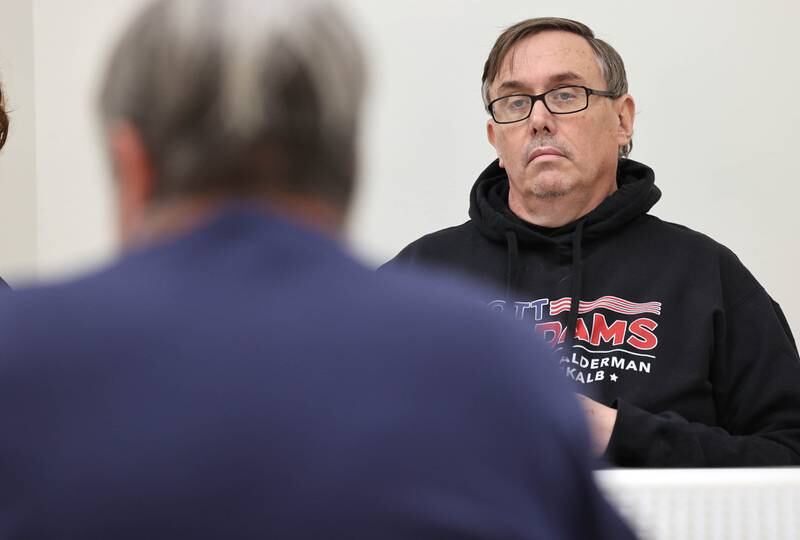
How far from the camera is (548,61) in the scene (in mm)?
2141

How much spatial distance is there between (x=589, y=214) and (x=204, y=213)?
1.52m

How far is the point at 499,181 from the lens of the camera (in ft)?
7.48

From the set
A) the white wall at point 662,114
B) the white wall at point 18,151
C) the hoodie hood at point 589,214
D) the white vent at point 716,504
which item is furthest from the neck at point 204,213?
the white wall at point 18,151

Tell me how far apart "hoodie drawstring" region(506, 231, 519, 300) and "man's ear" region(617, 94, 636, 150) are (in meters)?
0.33

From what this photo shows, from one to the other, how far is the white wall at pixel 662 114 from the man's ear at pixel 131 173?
2.09m

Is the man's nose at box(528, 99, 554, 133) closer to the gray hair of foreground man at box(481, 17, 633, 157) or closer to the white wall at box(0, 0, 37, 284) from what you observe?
the gray hair of foreground man at box(481, 17, 633, 157)

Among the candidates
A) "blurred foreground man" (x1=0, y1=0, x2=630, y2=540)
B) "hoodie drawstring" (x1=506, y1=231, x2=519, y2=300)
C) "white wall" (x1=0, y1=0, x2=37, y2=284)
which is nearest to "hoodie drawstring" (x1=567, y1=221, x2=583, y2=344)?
"hoodie drawstring" (x1=506, y1=231, x2=519, y2=300)

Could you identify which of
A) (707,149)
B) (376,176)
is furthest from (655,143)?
(376,176)

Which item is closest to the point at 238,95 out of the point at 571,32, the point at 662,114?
the point at 571,32

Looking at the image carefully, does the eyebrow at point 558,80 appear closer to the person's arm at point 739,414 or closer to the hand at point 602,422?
the person's arm at point 739,414

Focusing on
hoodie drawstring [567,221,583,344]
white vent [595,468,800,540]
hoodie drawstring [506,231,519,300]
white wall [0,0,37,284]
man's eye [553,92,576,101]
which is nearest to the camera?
white vent [595,468,800,540]

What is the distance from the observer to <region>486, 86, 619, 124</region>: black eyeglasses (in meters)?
2.13

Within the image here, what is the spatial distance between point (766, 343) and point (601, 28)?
1.37 m

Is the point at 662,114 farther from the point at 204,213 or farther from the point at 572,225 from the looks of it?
the point at 204,213
